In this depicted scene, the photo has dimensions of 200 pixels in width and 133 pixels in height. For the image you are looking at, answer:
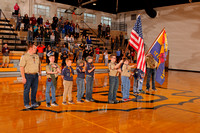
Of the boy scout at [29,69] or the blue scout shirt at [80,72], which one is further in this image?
the blue scout shirt at [80,72]

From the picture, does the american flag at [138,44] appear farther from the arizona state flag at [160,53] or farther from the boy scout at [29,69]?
the boy scout at [29,69]

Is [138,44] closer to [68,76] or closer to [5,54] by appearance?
[68,76]

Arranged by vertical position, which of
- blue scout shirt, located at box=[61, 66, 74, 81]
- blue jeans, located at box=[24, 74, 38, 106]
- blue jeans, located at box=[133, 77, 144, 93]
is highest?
blue scout shirt, located at box=[61, 66, 74, 81]

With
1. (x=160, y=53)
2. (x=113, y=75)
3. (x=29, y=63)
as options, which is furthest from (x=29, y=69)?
(x=160, y=53)

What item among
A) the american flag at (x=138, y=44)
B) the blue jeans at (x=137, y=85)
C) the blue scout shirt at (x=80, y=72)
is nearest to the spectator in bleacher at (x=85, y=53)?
the blue jeans at (x=137, y=85)

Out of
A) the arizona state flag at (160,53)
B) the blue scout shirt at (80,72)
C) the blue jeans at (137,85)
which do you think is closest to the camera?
the blue scout shirt at (80,72)

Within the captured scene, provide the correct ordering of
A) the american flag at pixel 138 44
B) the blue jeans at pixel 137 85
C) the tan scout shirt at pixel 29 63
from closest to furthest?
the tan scout shirt at pixel 29 63 < the american flag at pixel 138 44 < the blue jeans at pixel 137 85

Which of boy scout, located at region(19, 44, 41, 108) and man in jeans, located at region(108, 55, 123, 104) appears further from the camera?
man in jeans, located at region(108, 55, 123, 104)

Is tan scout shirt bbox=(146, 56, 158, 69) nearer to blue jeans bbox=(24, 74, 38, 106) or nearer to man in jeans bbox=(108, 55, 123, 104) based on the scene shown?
man in jeans bbox=(108, 55, 123, 104)

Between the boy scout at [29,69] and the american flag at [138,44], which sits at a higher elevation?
the american flag at [138,44]

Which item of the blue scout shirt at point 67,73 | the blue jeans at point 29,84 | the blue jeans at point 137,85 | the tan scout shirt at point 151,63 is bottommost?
the blue jeans at point 137,85

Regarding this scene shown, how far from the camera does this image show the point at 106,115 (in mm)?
4973

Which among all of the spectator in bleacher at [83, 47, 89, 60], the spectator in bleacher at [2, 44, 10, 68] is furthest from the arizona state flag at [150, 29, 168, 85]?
the spectator in bleacher at [2, 44, 10, 68]

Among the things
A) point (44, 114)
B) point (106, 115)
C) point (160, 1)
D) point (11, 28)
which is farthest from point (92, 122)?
point (160, 1)
